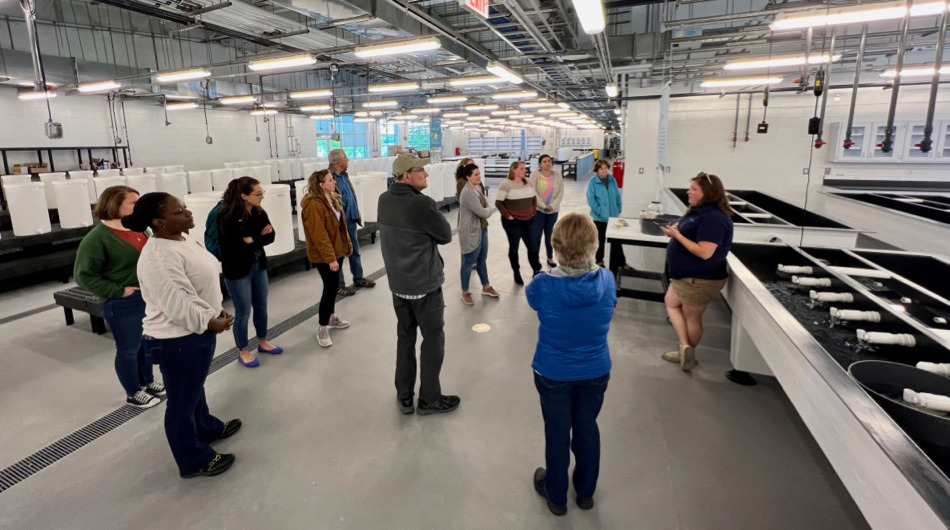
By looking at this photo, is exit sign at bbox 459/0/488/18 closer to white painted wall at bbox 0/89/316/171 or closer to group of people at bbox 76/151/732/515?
group of people at bbox 76/151/732/515

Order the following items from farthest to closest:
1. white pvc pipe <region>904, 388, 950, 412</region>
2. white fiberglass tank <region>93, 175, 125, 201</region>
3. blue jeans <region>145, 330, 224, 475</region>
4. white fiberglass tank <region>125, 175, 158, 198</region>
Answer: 1. white fiberglass tank <region>125, 175, 158, 198</region>
2. white fiberglass tank <region>93, 175, 125, 201</region>
3. blue jeans <region>145, 330, 224, 475</region>
4. white pvc pipe <region>904, 388, 950, 412</region>

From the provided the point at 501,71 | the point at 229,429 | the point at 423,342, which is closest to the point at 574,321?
the point at 423,342

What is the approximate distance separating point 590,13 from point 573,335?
282cm

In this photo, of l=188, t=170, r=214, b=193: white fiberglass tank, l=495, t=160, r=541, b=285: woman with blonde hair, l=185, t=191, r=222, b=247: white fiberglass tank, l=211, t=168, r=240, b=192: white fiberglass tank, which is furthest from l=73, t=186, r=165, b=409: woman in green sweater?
l=188, t=170, r=214, b=193: white fiberglass tank

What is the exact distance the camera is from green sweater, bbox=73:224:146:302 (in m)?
2.62

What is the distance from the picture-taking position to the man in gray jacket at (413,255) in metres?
2.61

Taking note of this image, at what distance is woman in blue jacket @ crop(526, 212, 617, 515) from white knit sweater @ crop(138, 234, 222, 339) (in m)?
1.44

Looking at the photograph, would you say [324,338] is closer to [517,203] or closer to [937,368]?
[517,203]

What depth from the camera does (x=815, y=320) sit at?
8.05 ft

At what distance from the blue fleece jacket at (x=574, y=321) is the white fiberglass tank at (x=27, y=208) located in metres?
6.73

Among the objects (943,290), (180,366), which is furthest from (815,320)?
(180,366)

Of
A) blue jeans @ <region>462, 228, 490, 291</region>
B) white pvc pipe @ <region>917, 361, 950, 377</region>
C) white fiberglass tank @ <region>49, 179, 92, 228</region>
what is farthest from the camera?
white fiberglass tank @ <region>49, 179, 92, 228</region>

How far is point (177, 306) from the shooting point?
2.03 m

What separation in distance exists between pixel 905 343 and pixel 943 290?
1.54 m
